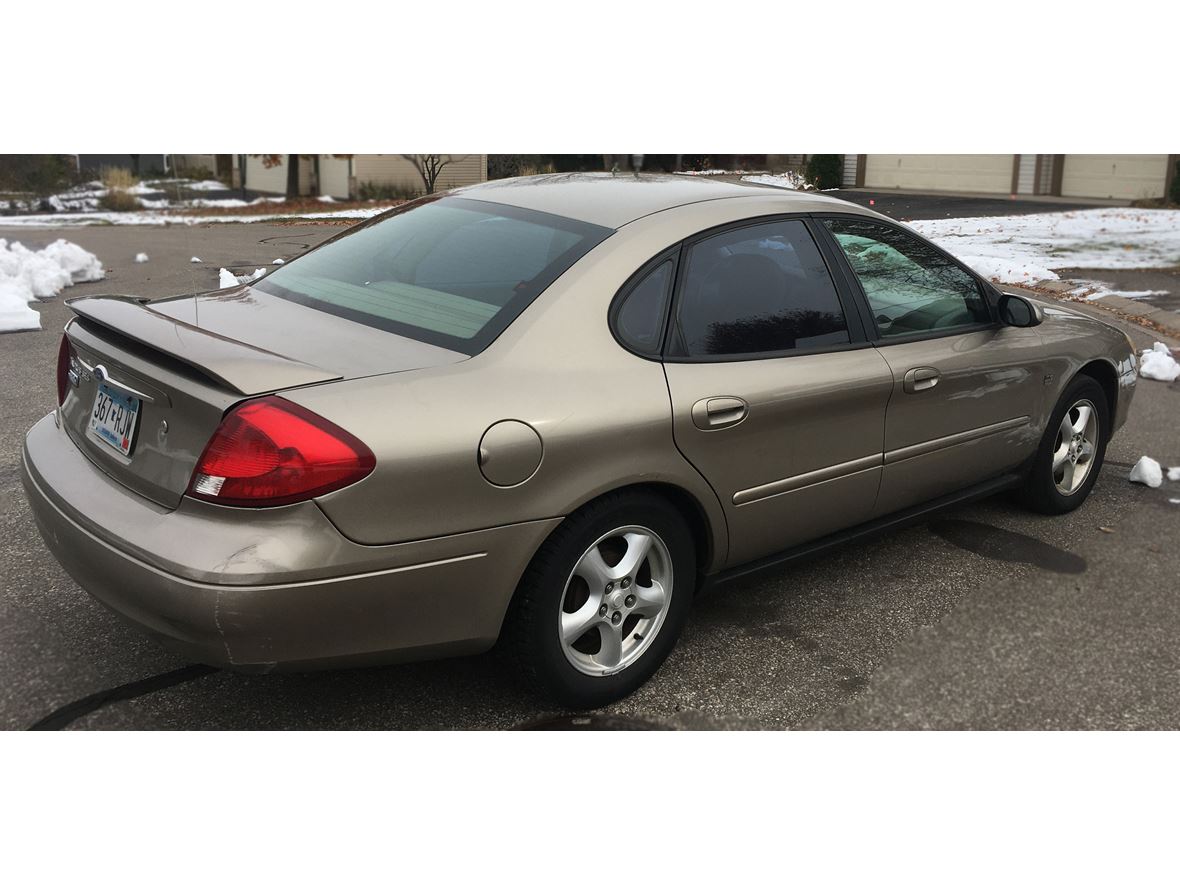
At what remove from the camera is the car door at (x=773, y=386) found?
10.9 feet

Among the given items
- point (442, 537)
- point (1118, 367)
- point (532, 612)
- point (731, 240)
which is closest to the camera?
point (442, 537)

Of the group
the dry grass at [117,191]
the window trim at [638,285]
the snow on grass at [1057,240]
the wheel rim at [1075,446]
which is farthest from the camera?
the dry grass at [117,191]

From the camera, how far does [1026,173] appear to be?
22.3 m

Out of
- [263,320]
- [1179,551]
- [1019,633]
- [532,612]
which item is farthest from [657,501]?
[1179,551]

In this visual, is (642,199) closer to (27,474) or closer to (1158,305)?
(27,474)

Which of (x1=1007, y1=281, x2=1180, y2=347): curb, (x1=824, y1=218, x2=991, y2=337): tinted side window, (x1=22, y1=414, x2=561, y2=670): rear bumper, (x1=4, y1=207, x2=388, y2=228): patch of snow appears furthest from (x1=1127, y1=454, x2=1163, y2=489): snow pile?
(x1=4, y1=207, x2=388, y2=228): patch of snow

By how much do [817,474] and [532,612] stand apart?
50.2 inches

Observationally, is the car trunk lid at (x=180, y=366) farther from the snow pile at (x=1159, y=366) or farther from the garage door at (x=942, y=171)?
the garage door at (x=942, y=171)

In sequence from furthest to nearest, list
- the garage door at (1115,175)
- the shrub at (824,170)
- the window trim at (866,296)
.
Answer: the garage door at (1115,175) < the shrub at (824,170) < the window trim at (866,296)

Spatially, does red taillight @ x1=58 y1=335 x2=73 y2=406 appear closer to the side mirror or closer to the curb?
the side mirror

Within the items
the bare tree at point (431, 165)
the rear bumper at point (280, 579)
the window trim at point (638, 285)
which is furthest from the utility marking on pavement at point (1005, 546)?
the bare tree at point (431, 165)

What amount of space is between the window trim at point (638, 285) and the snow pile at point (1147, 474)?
137 inches

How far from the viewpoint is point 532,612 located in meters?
2.94

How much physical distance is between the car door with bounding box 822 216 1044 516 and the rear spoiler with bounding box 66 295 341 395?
7.02 feet
